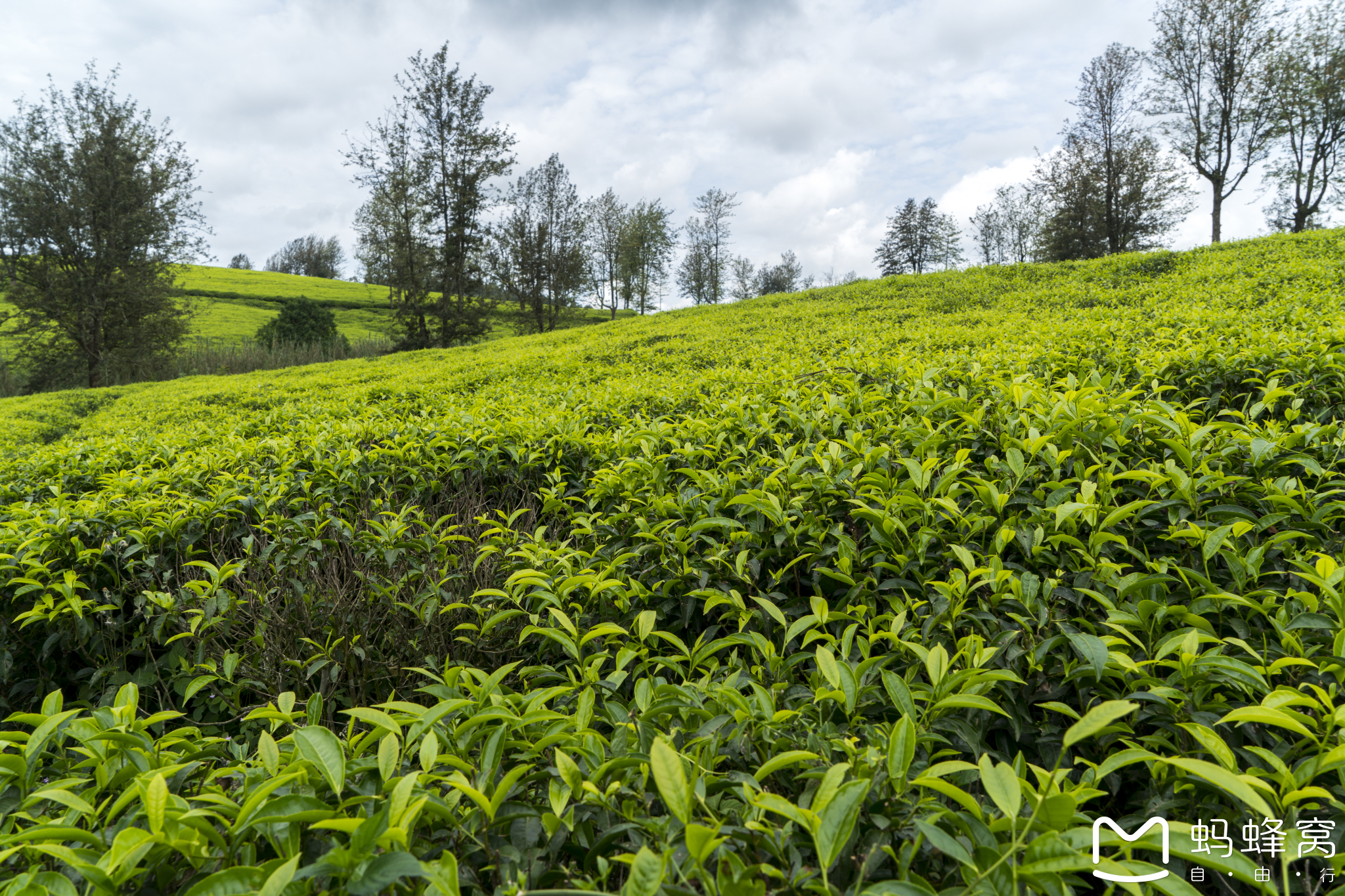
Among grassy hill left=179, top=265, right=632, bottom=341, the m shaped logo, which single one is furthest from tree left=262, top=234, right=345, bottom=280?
the m shaped logo

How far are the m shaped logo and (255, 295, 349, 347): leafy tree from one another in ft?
130

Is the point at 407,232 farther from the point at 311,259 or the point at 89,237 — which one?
the point at 311,259

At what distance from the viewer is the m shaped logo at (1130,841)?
0.89 metres

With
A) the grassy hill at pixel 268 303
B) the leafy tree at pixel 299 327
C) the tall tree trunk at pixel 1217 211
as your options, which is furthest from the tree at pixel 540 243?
the tall tree trunk at pixel 1217 211

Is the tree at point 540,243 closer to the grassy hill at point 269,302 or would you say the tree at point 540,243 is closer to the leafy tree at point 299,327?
the grassy hill at point 269,302

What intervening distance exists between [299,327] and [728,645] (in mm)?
42287

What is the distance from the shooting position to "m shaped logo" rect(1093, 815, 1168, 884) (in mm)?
891

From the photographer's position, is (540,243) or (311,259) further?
(311,259)

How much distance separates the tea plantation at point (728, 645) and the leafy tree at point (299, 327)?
3610 centimetres

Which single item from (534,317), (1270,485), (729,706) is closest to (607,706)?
(729,706)

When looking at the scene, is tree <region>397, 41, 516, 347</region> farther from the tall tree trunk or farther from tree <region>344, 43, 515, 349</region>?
the tall tree trunk

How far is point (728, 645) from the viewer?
178 cm

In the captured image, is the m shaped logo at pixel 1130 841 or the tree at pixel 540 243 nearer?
the m shaped logo at pixel 1130 841

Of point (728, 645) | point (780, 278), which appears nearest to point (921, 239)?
point (780, 278)
